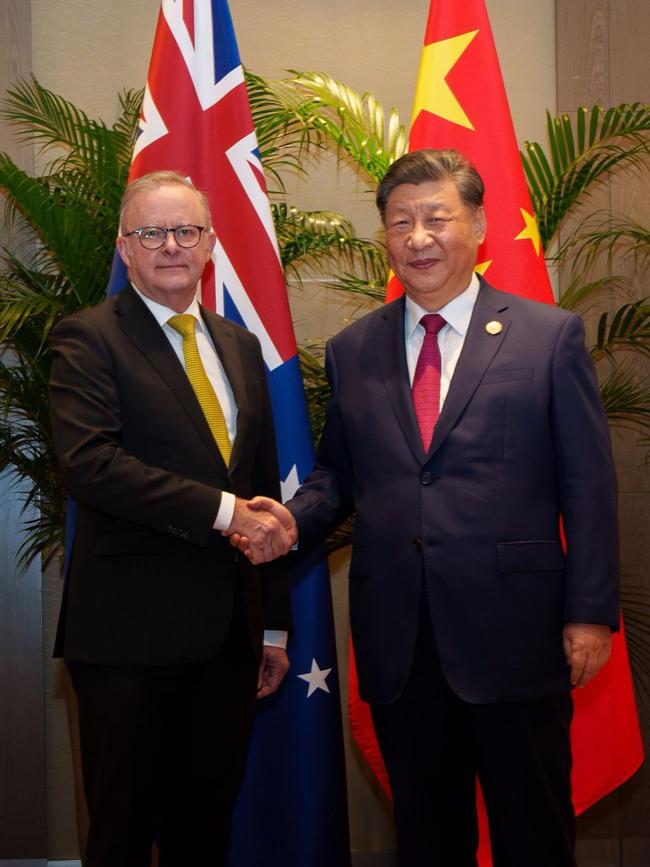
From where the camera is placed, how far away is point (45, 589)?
3.82 m

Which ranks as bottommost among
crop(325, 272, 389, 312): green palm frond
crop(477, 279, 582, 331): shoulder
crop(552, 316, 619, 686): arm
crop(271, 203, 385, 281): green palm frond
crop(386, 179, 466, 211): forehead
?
crop(552, 316, 619, 686): arm

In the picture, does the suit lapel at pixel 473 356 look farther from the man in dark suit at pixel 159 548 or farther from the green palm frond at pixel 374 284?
the green palm frond at pixel 374 284

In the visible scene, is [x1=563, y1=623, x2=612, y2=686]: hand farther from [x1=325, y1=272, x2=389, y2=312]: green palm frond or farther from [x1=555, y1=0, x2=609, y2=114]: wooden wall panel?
[x1=555, y1=0, x2=609, y2=114]: wooden wall panel

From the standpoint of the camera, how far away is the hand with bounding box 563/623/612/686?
2.08 metres

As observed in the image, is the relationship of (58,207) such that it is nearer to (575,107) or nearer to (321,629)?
(321,629)

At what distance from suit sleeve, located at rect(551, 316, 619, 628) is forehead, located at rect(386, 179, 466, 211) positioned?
1.43 ft

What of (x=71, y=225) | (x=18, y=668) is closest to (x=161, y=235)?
(x=71, y=225)

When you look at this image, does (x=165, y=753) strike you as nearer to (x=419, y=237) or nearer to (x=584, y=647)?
(x=584, y=647)

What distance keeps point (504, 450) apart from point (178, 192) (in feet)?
3.04

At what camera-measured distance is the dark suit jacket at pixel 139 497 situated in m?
2.02

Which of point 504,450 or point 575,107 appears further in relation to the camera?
point 575,107

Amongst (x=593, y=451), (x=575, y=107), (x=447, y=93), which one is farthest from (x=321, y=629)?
(x=575, y=107)

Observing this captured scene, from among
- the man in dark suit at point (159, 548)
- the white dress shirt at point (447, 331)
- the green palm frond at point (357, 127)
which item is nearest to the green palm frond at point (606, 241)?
the green palm frond at point (357, 127)

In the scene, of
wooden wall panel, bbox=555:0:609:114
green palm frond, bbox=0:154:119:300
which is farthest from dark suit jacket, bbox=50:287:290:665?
wooden wall panel, bbox=555:0:609:114
